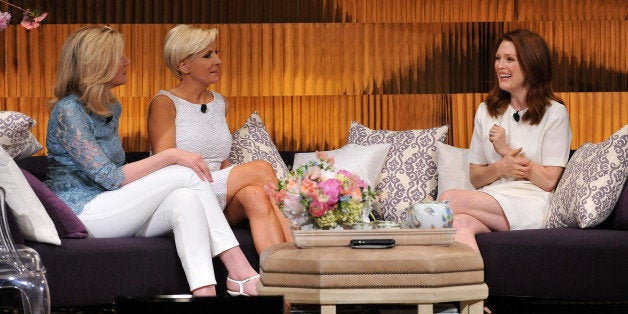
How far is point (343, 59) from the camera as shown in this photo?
524 cm

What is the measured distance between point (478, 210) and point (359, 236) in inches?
46.0

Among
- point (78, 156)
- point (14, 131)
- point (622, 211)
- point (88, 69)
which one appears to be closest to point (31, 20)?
point (88, 69)

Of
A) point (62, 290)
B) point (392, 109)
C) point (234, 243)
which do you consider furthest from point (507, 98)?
point (62, 290)

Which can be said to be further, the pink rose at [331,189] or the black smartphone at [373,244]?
the pink rose at [331,189]

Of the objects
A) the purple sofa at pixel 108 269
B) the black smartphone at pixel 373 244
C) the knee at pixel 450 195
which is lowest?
the purple sofa at pixel 108 269

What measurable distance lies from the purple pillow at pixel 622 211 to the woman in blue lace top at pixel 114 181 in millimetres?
1437

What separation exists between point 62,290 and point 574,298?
6.25ft

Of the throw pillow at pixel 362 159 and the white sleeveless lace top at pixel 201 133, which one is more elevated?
the white sleeveless lace top at pixel 201 133

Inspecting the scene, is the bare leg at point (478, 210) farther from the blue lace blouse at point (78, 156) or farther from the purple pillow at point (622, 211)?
the blue lace blouse at point (78, 156)

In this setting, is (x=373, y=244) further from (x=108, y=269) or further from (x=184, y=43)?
(x=184, y=43)

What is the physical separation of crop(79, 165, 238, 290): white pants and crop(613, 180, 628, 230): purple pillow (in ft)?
4.90

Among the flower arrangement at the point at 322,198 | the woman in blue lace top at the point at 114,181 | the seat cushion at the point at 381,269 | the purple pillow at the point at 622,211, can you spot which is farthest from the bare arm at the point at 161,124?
the purple pillow at the point at 622,211

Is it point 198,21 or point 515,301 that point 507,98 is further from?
point 198,21

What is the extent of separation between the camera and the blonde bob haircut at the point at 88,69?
13.2 ft
